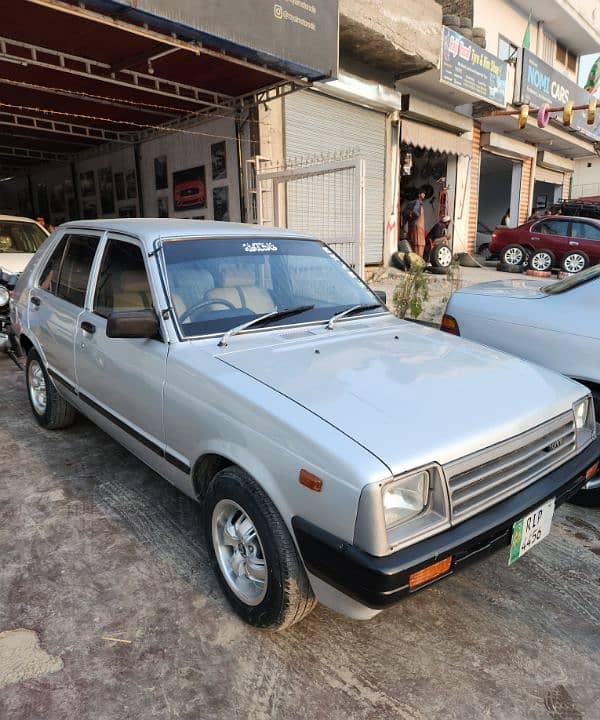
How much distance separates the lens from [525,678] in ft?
6.67

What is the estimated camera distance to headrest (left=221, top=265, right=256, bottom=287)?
296 cm

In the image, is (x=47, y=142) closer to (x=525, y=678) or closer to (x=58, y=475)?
(x=58, y=475)

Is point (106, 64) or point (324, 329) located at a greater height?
point (106, 64)

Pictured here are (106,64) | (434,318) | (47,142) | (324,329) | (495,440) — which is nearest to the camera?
(495,440)

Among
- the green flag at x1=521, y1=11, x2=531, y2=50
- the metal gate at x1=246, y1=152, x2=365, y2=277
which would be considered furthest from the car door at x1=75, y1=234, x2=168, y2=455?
the green flag at x1=521, y1=11, x2=531, y2=50

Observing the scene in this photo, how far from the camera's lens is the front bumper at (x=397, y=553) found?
1697mm

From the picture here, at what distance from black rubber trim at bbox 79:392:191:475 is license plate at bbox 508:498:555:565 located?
4.79 feet

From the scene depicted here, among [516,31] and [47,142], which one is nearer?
[47,142]

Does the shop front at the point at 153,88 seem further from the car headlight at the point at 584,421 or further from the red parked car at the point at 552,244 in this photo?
the red parked car at the point at 552,244

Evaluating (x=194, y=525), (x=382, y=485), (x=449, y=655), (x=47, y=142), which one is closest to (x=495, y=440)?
(x=382, y=485)

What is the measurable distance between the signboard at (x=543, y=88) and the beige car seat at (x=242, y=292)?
51.4 feet

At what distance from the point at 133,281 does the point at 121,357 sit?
454 mm

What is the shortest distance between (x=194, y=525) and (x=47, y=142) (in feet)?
43.6

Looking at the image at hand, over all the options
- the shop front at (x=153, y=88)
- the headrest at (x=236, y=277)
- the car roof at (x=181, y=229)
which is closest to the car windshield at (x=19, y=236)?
the shop front at (x=153, y=88)
